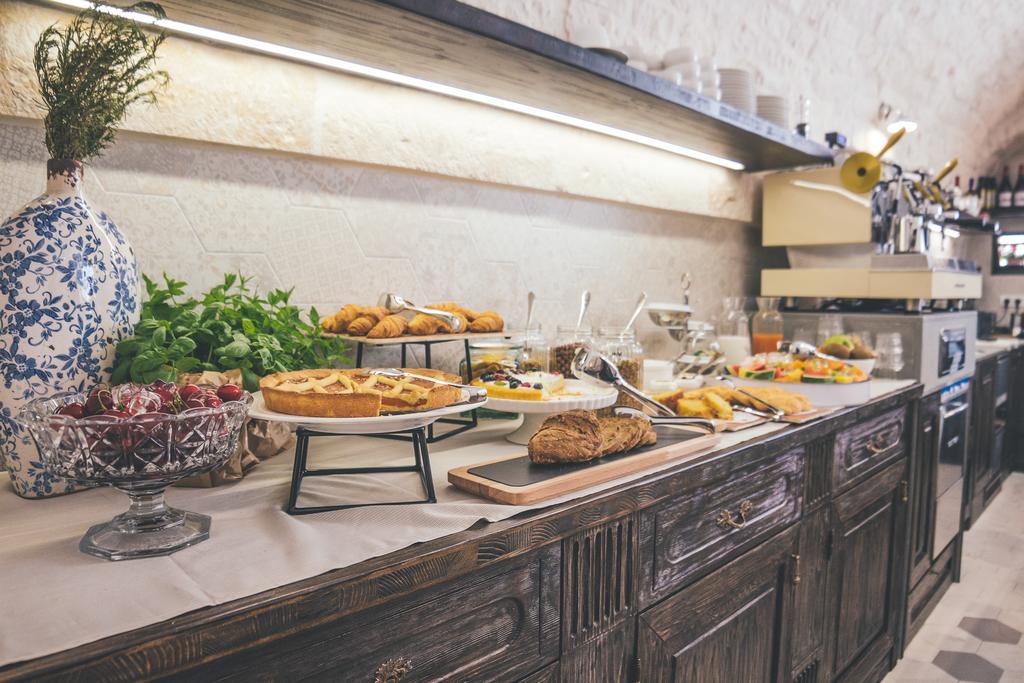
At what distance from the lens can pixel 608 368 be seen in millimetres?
1491

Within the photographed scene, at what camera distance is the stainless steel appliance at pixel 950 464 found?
264 centimetres

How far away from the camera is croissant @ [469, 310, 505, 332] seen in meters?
1.51

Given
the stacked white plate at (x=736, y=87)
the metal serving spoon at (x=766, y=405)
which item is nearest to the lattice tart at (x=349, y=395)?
the metal serving spoon at (x=766, y=405)

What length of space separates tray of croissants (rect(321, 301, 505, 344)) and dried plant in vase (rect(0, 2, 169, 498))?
0.43 metres

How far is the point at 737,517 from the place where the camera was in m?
1.38

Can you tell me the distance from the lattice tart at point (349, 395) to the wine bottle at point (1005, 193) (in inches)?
277

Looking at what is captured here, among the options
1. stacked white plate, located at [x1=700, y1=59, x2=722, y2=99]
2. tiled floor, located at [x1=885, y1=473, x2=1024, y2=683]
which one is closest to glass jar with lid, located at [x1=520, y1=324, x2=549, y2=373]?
stacked white plate, located at [x1=700, y1=59, x2=722, y2=99]

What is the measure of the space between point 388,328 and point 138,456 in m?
0.67

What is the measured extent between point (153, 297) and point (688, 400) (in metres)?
1.19

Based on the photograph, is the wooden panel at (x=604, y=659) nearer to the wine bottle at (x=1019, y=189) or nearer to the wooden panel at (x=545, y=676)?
the wooden panel at (x=545, y=676)

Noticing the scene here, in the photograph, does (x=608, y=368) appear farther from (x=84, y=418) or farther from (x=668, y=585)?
(x=84, y=418)

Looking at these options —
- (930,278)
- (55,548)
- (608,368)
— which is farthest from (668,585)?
(930,278)

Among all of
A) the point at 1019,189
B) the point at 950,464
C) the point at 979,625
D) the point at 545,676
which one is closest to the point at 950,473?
the point at 950,464

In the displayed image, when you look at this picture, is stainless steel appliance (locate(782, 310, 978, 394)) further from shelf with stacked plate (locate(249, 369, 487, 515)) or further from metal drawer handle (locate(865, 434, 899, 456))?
shelf with stacked plate (locate(249, 369, 487, 515))
